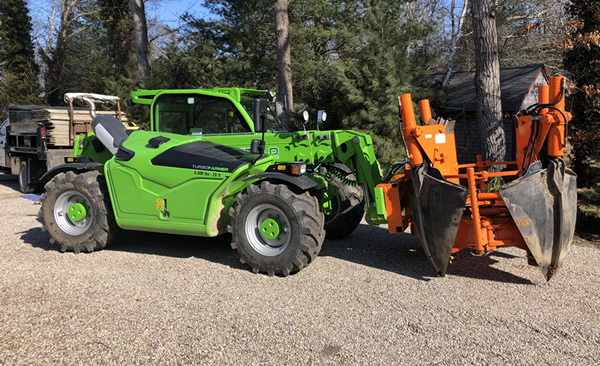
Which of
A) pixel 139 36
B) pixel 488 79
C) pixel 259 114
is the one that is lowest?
pixel 259 114

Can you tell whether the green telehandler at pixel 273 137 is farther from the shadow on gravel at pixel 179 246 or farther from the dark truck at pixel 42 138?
the dark truck at pixel 42 138

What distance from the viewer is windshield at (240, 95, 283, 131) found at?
274 inches

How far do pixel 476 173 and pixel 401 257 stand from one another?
5.12 ft

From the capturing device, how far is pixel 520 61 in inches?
872

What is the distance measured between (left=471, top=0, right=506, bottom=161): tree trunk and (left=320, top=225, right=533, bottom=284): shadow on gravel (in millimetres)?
3751

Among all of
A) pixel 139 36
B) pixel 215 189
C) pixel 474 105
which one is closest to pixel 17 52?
pixel 139 36

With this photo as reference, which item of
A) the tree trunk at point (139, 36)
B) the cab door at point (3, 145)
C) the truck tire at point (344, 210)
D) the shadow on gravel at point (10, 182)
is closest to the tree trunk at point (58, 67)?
the tree trunk at point (139, 36)

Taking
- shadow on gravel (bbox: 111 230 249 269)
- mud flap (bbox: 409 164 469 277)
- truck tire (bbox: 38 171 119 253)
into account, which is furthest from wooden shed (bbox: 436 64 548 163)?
truck tire (bbox: 38 171 119 253)

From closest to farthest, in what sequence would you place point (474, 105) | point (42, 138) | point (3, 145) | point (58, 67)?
point (42, 138)
point (3, 145)
point (474, 105)
point (58, 67)

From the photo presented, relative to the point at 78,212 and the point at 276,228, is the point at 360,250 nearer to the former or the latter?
the point at 276,228

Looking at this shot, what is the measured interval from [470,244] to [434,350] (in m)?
1.60

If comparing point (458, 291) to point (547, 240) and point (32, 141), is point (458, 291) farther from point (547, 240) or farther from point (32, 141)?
point (32, 141)

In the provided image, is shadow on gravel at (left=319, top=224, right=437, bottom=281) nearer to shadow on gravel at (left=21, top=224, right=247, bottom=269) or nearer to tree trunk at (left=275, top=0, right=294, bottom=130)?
shadow on gravel at (left=21, top=224, right=247, bottom=269)

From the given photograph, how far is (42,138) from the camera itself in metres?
12.3
